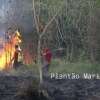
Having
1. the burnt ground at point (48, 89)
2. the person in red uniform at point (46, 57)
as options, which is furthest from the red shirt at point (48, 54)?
the burnt ground at point (48, 89)

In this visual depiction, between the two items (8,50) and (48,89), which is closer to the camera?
(48,89)

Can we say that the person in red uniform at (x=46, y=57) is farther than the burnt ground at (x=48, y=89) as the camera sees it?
Yes

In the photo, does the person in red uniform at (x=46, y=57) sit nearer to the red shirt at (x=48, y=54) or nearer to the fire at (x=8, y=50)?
the red shirt at (x=48, y=54)

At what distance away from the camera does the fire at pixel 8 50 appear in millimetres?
5555

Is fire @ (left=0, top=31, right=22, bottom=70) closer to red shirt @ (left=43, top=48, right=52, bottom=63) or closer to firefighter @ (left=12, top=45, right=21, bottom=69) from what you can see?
firefighter @ (left=12, top=45, right=21, bottom=69)

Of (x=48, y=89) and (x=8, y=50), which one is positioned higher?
(x=8, y=50)

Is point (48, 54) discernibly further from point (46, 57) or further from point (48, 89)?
point (48, 89)

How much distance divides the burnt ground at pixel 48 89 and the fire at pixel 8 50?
0.10m

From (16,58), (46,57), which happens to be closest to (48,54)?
(46,57)

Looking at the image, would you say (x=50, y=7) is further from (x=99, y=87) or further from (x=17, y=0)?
(x=99, y=87)

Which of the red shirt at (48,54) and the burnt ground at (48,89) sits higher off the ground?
the red shirt at (48,54)

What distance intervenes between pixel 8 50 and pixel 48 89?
1.63 ft

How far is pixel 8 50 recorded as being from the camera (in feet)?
18.4

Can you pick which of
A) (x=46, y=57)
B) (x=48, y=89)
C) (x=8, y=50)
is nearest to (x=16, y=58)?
(x=8, y=50)
